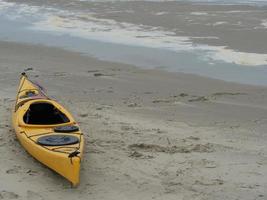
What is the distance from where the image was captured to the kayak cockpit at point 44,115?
25.0 ft

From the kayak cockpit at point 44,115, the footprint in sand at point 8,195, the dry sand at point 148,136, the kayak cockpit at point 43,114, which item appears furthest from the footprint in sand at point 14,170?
the kayak cockpit at point 44,115

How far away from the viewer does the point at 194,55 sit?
12820mm

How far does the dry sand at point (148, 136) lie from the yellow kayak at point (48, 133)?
0.22 meters

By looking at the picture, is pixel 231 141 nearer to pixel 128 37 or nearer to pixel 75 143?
pixel 75 143

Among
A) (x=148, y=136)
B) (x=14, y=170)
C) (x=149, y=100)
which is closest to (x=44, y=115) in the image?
(x=14, y=170)

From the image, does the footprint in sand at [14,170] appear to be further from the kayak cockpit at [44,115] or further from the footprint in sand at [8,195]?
the kayak cockpit at [44,115]

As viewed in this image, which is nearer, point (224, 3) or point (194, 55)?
point (194, 55)

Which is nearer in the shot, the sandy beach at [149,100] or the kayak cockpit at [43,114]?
the sandy beach at [149,100]

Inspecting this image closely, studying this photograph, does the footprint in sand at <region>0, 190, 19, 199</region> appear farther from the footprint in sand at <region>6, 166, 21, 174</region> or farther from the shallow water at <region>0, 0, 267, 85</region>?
the shallow water at <region>0, 0, 267, 85</region>

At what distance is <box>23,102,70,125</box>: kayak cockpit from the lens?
300 inches

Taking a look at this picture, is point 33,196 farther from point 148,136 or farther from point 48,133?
point 148,136

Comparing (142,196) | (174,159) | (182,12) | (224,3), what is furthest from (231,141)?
(224,3)

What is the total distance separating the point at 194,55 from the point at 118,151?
238 inches

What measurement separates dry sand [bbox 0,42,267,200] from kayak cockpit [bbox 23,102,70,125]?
38cm
